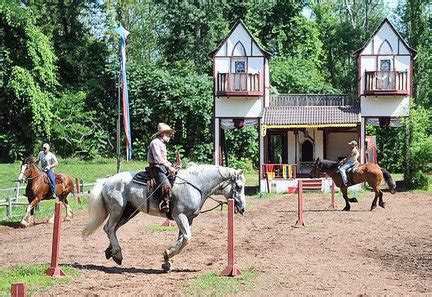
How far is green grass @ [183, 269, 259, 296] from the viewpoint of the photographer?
31.9ft

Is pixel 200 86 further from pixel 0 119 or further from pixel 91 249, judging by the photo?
pixel 91 249

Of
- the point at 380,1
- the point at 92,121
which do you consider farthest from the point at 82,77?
the point at 380,1

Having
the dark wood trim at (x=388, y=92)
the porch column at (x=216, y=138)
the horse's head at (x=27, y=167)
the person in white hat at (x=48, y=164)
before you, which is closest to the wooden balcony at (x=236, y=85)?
the porch column at (x=216, y=138)

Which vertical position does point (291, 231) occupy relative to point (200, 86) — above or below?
below

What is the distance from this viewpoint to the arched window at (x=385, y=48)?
112ft

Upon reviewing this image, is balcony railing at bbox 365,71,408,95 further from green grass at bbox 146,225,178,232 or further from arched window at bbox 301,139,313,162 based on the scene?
green grass at bbox 146,225,178,232

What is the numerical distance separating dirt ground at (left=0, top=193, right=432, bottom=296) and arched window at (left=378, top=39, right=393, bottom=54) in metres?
14.3

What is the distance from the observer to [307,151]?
3881cm

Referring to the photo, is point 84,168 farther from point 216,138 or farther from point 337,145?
point 337,145

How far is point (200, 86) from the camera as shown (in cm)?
4459

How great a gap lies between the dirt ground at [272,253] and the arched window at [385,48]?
14.3 meters

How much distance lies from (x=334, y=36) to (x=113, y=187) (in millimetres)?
52217

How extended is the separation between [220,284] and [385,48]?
26291 millimetres

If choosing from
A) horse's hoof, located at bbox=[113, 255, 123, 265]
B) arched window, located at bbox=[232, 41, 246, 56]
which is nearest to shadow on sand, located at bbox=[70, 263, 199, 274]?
horse's hoof, located at bbox=[113, 255, 123, 265]
